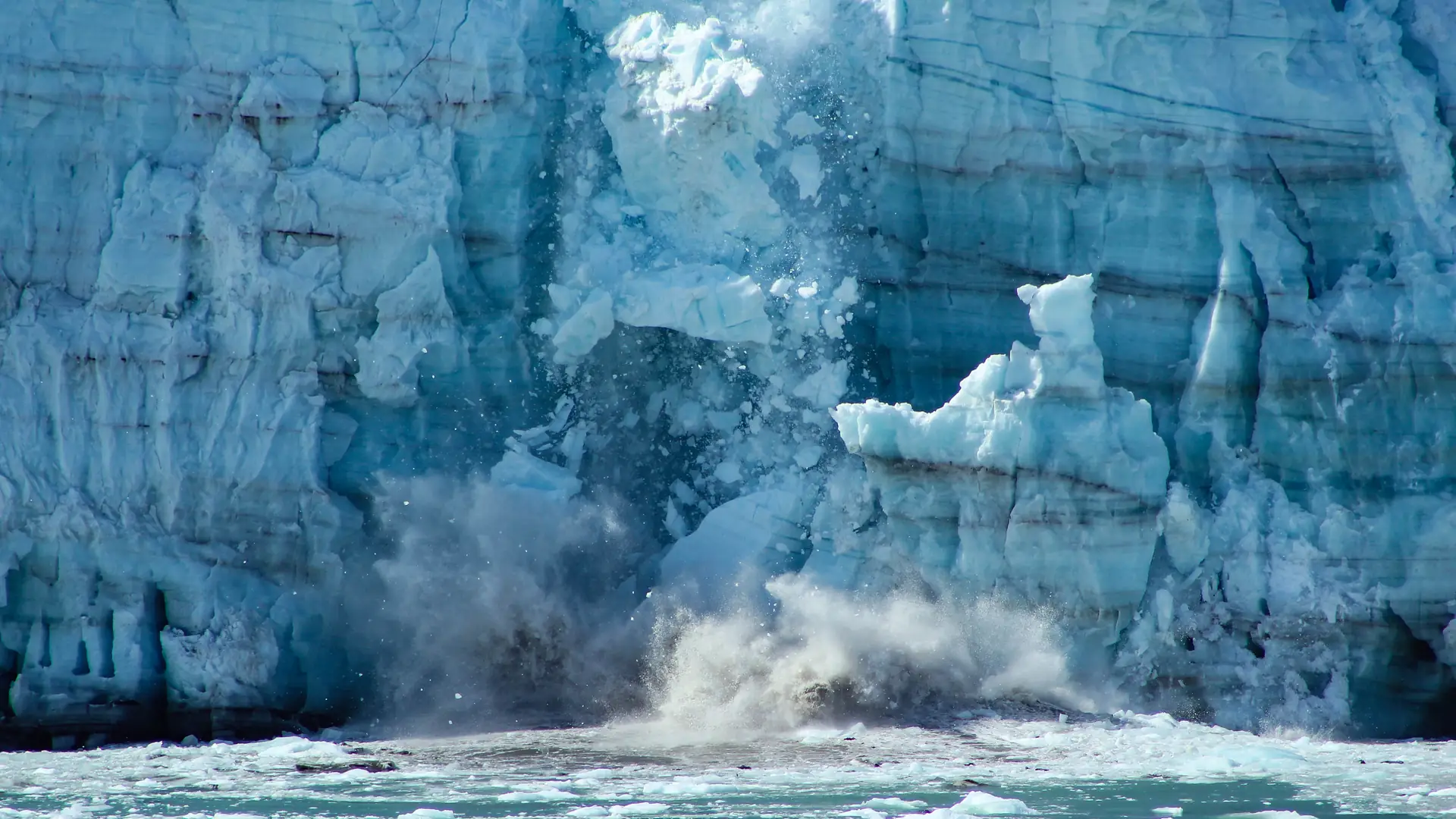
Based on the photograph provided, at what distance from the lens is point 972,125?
13.9m

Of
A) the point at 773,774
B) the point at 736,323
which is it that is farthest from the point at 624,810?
the point at 736,323

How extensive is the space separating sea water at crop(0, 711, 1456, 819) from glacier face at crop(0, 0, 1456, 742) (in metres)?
1.10

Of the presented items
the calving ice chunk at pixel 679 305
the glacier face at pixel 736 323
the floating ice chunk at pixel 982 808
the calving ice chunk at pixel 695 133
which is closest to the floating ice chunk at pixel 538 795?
the floating ice chunk at pixel 982 808

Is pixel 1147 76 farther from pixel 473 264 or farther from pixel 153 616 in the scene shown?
pixel 153 616

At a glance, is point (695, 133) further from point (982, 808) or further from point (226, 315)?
point (982, 808)

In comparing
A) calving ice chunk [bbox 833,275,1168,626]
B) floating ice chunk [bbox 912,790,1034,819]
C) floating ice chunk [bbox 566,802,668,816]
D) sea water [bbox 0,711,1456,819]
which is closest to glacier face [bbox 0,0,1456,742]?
calving ice chunk [bbox 833,275,1168,626]

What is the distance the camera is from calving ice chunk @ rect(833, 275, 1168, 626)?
1280 centimetres

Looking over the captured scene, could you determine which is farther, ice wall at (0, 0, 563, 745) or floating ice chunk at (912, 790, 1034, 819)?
ice wall at (0, 0, 563, 745)

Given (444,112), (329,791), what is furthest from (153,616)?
(444,112)

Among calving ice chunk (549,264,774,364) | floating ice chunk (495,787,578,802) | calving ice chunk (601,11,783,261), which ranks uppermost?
calving ice chunk (601,11,783,261)

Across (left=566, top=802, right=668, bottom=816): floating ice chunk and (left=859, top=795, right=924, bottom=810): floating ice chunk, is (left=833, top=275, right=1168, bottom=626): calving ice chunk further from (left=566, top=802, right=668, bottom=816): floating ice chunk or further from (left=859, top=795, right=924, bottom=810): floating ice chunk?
(left=566, top=802, right=668, bottom=816): floating ice chunk

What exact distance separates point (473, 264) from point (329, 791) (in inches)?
192

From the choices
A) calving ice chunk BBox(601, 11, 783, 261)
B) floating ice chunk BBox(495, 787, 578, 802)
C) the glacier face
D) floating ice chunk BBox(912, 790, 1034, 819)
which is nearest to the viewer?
floating ice chunk BBox(912, 790, 1034, 819)

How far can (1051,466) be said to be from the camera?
12789 mm
